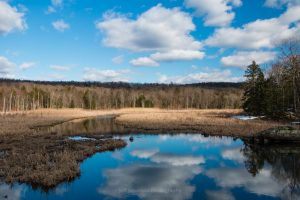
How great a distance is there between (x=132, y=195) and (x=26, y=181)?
17.8ft

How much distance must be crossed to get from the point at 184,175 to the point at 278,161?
6.83m

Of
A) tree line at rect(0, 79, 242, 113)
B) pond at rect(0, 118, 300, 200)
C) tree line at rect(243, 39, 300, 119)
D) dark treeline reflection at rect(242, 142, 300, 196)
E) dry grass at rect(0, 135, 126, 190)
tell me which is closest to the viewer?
pond at rect(0, 118, 300, 200)

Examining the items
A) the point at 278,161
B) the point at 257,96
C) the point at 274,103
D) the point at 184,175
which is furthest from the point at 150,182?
the point at 257,96

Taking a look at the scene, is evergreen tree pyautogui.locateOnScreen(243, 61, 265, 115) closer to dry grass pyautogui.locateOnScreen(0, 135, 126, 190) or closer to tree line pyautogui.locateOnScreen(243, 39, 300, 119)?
tree line pyautogui.locateOnScreen(243, 39, 300, 119)

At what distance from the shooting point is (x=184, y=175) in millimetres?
16812

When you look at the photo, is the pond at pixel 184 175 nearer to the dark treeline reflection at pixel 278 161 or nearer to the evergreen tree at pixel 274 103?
the dark treeline reflection at pixel 278 161

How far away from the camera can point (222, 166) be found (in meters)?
18.9

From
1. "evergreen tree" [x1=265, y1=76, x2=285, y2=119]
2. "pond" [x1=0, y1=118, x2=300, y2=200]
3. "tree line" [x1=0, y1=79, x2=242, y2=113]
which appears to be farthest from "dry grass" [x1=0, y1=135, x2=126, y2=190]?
"tree line" [x1=0, y1=79, x2=242, y2=113]

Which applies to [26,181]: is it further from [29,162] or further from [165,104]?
[165,104]

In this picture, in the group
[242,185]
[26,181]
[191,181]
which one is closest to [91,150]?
[26,181]

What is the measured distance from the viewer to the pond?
13.4 metres

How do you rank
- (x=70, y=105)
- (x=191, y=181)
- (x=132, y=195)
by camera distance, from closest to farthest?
(x=132, y=195) → (x=191, y=181) → (x=70, y=105)

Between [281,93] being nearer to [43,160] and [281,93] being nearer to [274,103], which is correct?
[274,103]

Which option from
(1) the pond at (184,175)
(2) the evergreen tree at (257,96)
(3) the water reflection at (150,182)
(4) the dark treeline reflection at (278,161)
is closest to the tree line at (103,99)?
(2) the evergreen tree at (257,96)
